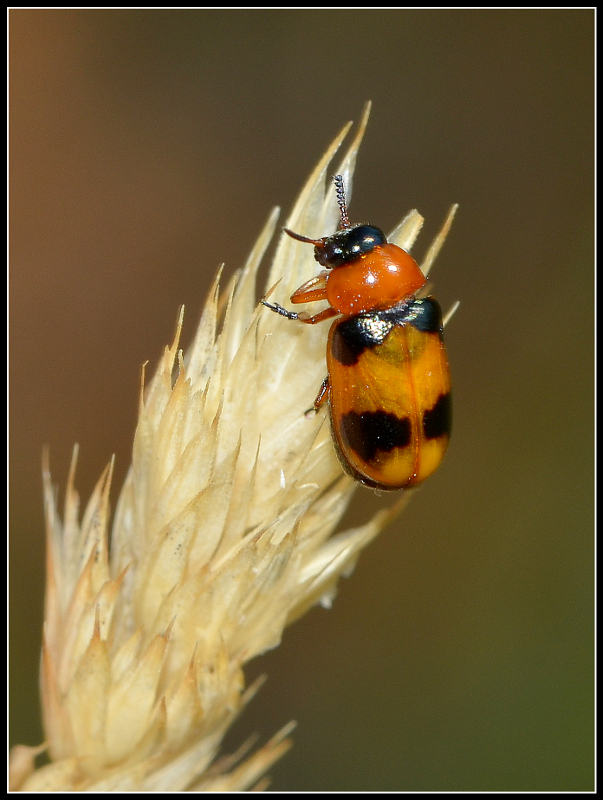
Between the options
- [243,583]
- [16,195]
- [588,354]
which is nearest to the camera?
[243,583]

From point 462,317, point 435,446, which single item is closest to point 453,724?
point 435,446

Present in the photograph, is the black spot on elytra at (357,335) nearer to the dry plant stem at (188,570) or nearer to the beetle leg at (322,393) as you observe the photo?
the beetle leg at (322,393)

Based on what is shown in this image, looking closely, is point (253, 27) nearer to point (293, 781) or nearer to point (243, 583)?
point (243, 583)

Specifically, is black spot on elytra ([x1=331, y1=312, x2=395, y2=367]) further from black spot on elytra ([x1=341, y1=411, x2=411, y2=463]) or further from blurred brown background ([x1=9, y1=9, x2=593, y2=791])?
blurred brown background ([x1=9, y1=9, x2=593, y2=791])

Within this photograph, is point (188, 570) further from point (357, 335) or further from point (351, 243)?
point (351, 243)

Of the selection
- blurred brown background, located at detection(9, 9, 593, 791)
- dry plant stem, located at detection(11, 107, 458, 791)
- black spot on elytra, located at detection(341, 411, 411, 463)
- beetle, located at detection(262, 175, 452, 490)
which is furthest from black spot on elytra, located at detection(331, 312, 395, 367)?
blurred brown background, located at detection(9, 9, 593, 791)
